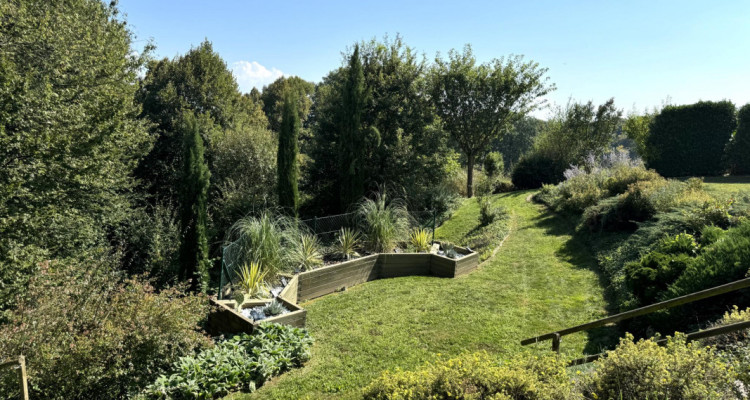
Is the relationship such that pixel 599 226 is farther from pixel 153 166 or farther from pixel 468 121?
pixel 153 166

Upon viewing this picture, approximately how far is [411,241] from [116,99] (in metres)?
7.72

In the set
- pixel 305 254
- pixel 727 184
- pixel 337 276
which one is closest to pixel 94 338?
pixel 305 254

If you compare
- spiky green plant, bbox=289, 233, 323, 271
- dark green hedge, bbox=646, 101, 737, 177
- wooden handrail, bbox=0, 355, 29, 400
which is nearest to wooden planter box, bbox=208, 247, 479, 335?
spiky green plant, bbox=289, 233, 323, 271

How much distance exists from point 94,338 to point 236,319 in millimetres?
1817

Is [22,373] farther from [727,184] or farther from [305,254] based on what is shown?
[727,184]

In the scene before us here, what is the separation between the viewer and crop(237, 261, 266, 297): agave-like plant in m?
6.34

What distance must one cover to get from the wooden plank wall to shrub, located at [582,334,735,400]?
16.7 ft

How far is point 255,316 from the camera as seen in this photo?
545cm

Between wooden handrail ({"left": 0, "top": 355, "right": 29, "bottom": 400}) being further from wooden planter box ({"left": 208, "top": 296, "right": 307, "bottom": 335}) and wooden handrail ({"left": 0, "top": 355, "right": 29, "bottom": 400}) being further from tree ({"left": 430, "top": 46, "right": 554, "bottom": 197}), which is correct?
tree ({"left": 430, "top": 46, "right": 554, "bottom": 197})

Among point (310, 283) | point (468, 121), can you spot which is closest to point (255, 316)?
point (310, 283)

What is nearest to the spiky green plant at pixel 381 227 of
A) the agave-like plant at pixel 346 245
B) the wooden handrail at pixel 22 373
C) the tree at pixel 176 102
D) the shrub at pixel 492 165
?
the agave-like plant at pixel 346 245

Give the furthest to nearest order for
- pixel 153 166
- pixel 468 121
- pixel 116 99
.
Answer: pixel 468 121
pixel 153 166
pixel 116 99

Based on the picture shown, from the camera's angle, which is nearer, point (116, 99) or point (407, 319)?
point (407, 319)

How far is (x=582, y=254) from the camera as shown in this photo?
8.73 m
